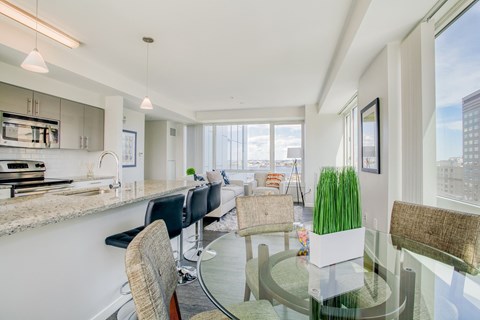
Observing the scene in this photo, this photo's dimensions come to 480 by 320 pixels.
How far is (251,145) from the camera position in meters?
7.68

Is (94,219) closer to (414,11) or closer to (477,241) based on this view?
(477,241)

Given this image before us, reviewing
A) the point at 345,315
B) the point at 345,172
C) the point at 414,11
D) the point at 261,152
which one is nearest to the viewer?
the point at 345,315

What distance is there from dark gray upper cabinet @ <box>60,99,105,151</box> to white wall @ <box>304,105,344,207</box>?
15.4ft

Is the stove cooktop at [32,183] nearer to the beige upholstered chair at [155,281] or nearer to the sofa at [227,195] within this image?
the sofa at [227,195]

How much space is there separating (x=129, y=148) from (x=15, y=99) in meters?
2.48

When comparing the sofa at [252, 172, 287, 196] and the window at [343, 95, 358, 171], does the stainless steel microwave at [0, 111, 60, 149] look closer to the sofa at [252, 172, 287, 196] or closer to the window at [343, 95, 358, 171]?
the sofa at [252, 172, 287, 196]

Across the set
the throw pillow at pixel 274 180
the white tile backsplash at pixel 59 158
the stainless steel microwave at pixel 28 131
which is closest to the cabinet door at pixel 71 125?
the stainless steel microwave at pixel 28 131

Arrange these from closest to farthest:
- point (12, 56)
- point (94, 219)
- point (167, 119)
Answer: point (94, 219)
point (12, 56)
point (167, 119)

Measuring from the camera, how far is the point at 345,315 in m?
0.97

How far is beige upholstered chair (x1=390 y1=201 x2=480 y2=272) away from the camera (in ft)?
4.35

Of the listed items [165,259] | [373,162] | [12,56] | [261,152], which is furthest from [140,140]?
[165,259]

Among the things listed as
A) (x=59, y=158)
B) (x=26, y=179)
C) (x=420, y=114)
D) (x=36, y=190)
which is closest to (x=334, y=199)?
(x=420, y=114)

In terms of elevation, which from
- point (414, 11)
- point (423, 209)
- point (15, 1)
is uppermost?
point (15, 1)

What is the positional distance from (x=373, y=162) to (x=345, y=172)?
7.06ft
